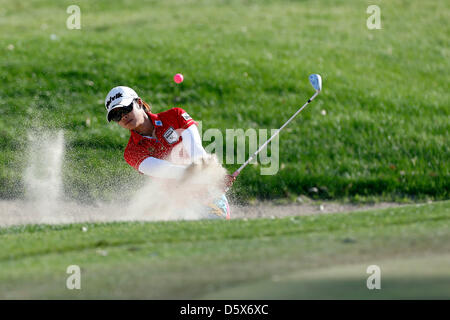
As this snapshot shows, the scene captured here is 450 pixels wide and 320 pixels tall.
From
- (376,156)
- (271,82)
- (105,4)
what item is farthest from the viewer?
(105,4)

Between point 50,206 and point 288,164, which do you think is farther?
point 288,164

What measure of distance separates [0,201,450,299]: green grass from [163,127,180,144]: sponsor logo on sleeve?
1099 mm

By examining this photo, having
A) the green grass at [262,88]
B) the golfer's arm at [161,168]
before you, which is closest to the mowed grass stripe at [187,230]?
the golfer's arm at [161,168]

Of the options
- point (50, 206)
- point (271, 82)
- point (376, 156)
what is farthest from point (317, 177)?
point (50, 206)

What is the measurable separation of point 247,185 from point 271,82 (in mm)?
3883

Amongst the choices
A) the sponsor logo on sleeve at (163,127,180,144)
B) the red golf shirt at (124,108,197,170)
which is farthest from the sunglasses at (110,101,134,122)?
the sponsor logo on sleeve at (163,127,180,144)

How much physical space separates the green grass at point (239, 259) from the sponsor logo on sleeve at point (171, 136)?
1.10 metres

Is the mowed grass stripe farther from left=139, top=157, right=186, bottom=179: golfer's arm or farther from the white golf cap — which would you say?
the white golf cap

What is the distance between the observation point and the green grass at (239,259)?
17.1 ft

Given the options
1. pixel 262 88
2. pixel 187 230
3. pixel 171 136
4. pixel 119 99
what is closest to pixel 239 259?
pixel 187 230

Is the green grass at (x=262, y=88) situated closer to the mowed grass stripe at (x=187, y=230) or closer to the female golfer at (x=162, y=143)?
the female golfer at (x=162, y=143)
